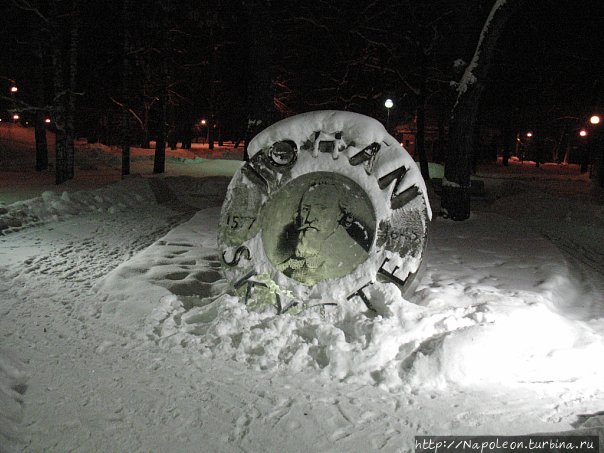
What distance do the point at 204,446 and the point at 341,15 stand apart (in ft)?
51.5

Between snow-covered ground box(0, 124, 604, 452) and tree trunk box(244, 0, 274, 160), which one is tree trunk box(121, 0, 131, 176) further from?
snow-covered ground box(0, 124, 604, 452)

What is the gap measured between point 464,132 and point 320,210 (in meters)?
6.65

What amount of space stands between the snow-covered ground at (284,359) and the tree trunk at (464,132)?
11.8 ft

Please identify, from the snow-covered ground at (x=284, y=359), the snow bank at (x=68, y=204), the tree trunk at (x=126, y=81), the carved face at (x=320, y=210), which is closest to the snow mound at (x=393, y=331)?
the snow-covered ground at (x=284, y=359)

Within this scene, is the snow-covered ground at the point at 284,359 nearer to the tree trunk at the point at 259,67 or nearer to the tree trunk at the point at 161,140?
the tree trunk at the point at 259,67

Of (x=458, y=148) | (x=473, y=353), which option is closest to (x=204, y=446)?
(x=473, y=353)

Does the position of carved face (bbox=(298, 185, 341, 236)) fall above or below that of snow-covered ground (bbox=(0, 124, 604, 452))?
above

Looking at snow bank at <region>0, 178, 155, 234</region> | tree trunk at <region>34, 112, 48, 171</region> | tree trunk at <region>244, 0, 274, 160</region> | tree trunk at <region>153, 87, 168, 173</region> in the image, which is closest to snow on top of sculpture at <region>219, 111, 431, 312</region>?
tree trunk at <region>244, 0, 274, 160</region>

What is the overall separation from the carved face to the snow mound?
0.93 metres

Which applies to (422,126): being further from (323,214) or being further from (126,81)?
(323,214)

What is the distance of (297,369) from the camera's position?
416 cm

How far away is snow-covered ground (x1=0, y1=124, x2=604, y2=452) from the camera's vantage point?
3363 millimetres

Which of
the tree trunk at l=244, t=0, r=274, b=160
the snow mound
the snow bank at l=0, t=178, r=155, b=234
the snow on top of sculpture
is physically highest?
the tree trunk at l=244, t=0, r=274, b=160

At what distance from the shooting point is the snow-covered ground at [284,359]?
3363mm
